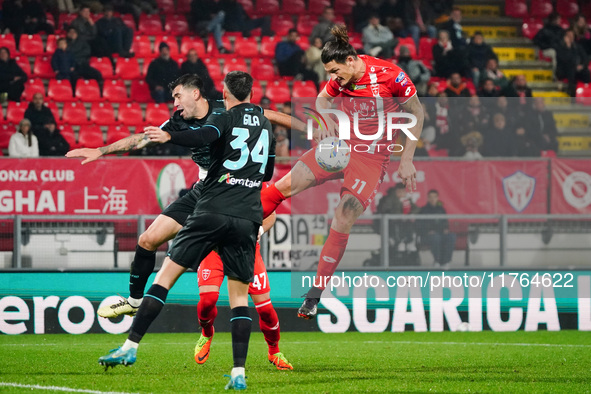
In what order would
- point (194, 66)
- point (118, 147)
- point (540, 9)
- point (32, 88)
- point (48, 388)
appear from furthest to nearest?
point (540, 9) → point (32, 88) → point (194, 66) → point (48, 388) → point (118, 147)

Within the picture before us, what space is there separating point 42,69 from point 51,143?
11.9ft

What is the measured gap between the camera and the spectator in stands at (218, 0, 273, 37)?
17891mm

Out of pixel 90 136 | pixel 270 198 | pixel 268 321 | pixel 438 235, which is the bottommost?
pixel 268 321

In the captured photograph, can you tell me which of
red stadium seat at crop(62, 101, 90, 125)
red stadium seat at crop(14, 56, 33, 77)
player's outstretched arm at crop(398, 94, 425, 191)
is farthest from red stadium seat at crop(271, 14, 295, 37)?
player's outstretched arm at crop(398, 94, 425, 191)

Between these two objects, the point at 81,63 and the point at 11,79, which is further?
the point at 81,63

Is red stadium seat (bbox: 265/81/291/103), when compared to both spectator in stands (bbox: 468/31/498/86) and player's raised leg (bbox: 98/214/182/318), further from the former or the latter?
player's raised leg (bbox: 98/214/182/318)

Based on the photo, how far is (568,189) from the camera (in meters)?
11.4

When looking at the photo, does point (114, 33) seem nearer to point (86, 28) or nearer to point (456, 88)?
point (86, 28)

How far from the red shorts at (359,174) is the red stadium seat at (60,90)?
891 cm

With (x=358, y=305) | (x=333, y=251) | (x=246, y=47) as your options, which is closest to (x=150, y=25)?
(x=246, y=47)

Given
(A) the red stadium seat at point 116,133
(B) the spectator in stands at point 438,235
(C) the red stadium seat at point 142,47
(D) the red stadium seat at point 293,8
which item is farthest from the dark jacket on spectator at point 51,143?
(D) the red stadium seat at point 293,8

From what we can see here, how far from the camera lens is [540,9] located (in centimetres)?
2061

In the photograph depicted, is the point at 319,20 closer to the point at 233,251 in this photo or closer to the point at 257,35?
the point at 257,35

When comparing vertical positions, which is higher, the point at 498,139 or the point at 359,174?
the point at 498,139
